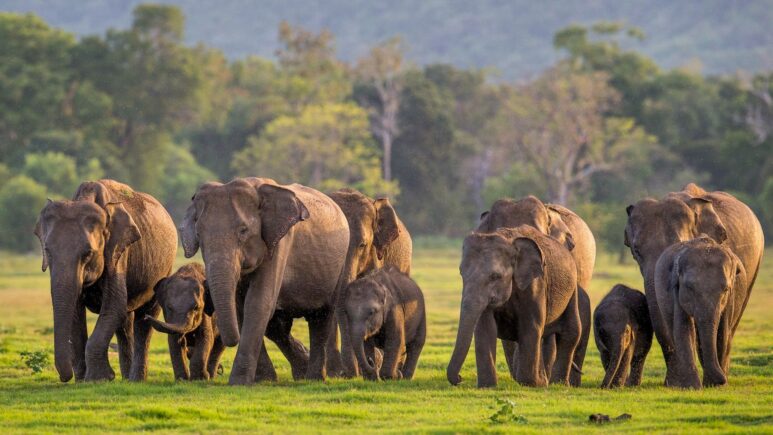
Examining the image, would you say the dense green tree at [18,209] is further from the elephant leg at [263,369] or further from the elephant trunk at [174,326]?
the elephant trunk at [174,326]

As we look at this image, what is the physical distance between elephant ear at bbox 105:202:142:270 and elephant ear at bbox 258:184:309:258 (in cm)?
145


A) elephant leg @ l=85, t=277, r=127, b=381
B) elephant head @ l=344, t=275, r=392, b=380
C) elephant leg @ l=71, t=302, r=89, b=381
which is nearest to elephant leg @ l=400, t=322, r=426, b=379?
elephant head @ l=344, t=275, r=392, b=380

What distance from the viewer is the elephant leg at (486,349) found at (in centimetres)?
1517

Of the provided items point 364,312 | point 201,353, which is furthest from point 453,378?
point 201,353

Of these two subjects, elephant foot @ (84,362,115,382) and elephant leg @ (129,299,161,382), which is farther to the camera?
elephant leg @ (129,299,161,382)

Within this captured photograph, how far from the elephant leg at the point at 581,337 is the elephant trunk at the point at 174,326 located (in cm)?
441

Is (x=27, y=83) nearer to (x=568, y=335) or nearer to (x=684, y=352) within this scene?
(x=568, y=335)

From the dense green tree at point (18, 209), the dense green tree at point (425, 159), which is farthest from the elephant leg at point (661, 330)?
the dense green tree at point (425, 159)

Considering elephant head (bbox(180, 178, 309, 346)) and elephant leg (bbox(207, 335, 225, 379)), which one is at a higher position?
elephant head (bbox(180, 178, 309, 346))

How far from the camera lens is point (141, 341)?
16.8 meters

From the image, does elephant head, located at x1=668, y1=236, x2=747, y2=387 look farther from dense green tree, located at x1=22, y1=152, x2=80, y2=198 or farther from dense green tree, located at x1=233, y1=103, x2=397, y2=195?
dense green tree, located at x1=233, y1=103, x2=397, y2=195

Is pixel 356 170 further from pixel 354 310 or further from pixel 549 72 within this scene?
pixel 354 310

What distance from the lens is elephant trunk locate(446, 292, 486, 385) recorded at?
1477 cm

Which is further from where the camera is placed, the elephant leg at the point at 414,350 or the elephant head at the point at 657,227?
the elephant leg at the point at 414,350
